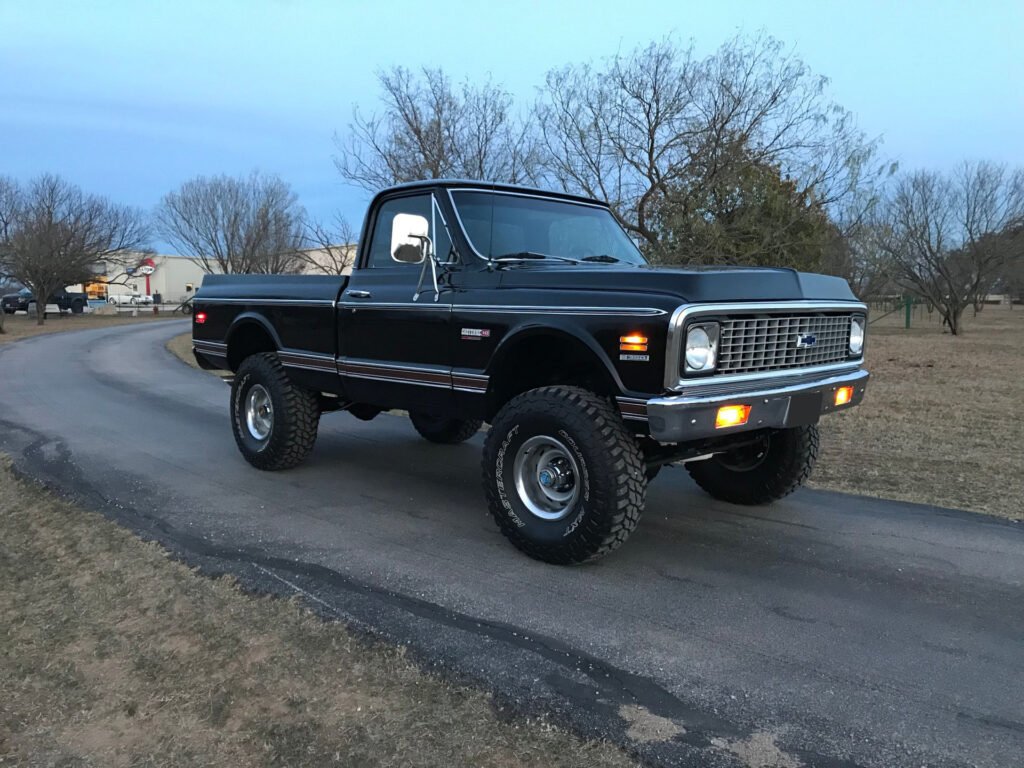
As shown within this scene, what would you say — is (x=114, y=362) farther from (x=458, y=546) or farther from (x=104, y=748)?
(x=104, y=748)

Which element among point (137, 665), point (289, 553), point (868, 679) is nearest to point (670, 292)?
point (868, 679)

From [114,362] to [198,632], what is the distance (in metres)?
15.1

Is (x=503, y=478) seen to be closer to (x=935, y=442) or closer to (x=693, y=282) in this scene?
(x=693, y=282)

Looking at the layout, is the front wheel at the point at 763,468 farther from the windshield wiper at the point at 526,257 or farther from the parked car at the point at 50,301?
the parked car at the point at 50,301

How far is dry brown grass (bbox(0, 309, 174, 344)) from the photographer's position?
93.0ft

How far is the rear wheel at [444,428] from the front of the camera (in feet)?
24.6

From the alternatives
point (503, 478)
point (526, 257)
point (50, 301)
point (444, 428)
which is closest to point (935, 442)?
point (444, 428)

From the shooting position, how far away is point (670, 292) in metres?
3.92

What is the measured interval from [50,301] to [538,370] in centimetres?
4781

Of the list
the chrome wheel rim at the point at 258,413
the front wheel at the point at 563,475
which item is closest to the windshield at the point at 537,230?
the front wheel at the point at 563,475

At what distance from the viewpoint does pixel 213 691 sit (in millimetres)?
3033

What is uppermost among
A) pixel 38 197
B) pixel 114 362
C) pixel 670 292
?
pixel 38 197

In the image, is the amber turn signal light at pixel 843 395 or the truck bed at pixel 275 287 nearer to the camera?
the amber turn signal light at pixel 843 395

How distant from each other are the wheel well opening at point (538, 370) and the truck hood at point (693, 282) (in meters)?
0.35
